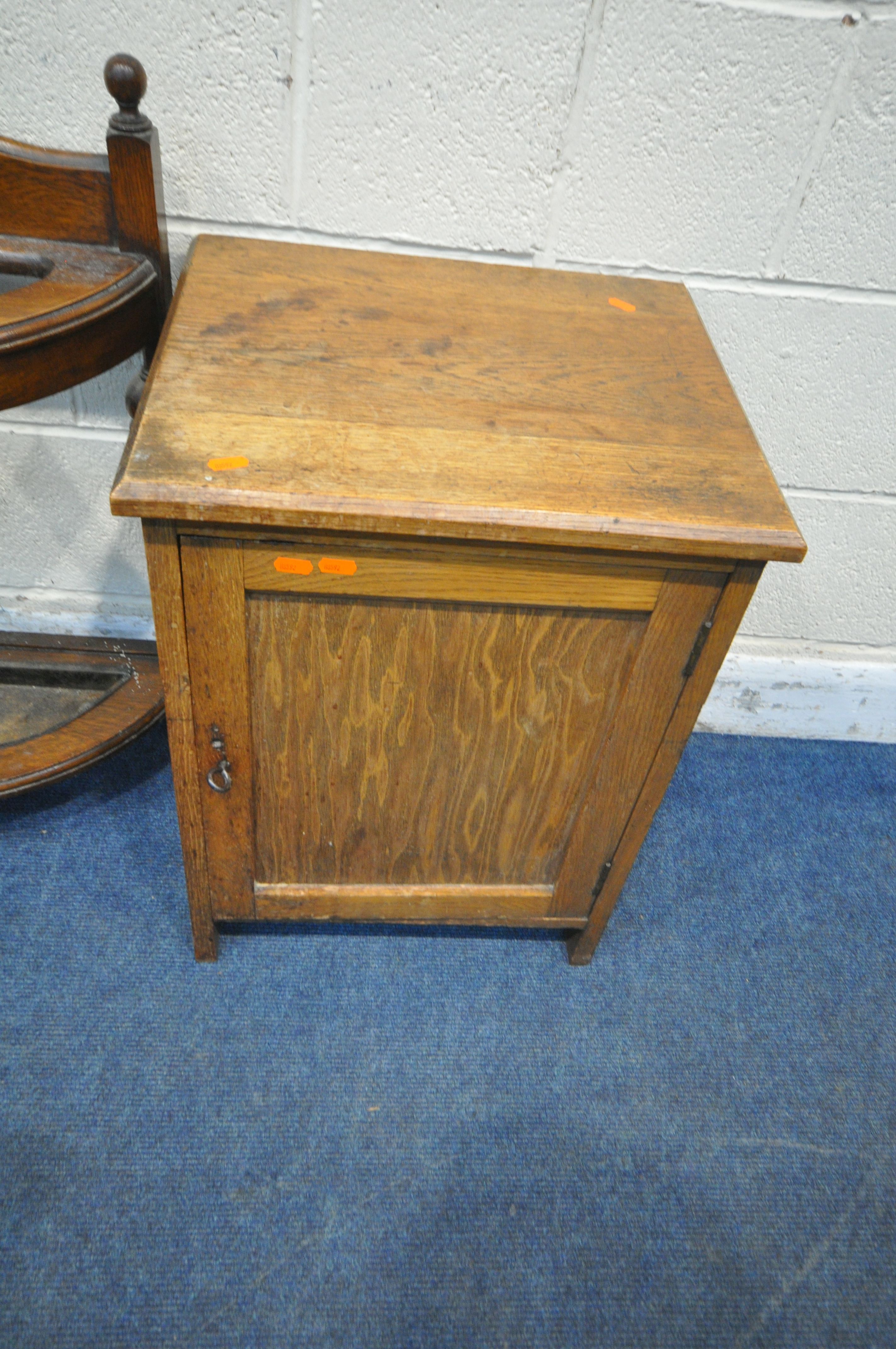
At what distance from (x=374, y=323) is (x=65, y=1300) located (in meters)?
1.03

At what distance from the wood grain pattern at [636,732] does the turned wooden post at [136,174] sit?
2.08 ft

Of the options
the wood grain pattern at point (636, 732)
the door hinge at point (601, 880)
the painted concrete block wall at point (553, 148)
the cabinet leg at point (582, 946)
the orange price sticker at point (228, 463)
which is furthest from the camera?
the cabinet leg at point (582, 946)

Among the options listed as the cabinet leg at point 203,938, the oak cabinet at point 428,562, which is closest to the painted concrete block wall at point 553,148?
the oak cabinet at point 428,562

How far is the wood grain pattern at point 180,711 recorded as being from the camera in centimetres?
74

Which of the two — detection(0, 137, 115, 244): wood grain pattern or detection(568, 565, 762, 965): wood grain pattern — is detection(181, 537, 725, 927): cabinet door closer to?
detection(568, 565, 762, 965): wood grain pattern

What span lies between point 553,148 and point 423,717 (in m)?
0.65

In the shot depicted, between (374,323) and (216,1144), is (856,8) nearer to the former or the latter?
(374,323)

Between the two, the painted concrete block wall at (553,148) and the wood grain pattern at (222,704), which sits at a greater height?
the painted concrete block wall at (553,148)

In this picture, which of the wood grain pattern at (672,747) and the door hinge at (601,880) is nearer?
the wood grain pattern at (672,747)

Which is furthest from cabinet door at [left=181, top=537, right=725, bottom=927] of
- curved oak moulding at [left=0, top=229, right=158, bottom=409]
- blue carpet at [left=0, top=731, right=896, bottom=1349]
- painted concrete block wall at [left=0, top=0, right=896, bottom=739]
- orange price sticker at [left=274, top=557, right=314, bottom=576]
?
painted concrete block wall at [left=0, top=0, right=896, bottom=739]

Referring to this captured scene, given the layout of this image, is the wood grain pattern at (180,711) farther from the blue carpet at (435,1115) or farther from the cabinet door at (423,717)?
the blue carpet at (435,1115)

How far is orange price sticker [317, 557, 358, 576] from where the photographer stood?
751 millimetres

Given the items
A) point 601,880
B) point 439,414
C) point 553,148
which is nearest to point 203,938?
point 601,880

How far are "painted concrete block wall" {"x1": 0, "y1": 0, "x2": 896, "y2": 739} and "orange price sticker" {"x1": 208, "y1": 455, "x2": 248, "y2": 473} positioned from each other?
1.61 feet
